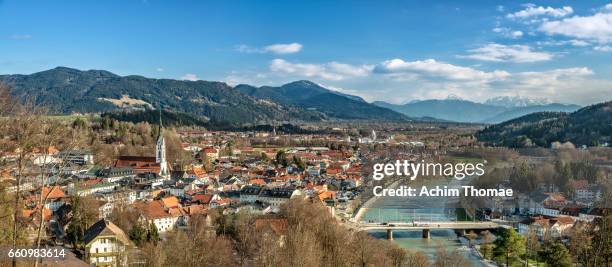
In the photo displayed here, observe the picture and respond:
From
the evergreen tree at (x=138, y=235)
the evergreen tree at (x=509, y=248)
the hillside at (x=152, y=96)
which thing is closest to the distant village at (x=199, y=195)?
the evergreen tree at (x=138, y=235)

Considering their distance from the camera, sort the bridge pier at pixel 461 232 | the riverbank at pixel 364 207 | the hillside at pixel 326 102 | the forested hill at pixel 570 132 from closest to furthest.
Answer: the bridge pier at pixel 461 232, the riverbank at pixel 364 207, the forested hill at pixel 570 132, the hillside at pixel 326 102

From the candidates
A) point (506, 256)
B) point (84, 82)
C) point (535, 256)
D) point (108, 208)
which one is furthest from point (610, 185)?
point (84, 82)

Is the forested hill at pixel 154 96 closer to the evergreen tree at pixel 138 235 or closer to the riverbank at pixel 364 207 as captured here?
the riverbank at pixel 364 207

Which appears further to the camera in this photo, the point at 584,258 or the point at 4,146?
the point at 584,258

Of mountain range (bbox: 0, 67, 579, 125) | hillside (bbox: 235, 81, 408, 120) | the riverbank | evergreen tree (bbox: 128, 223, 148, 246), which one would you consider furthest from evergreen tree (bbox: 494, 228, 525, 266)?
hillside (bbox: 235, 81, 408, 120)

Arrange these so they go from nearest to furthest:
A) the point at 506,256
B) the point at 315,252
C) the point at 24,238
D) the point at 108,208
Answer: the point at 24,238, the point at 315,252, the point at 506,256, the point at 108,208

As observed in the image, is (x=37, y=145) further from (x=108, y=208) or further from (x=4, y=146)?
(x=108, y=208)

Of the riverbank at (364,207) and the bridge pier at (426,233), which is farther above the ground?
the riverbank at (364,207)
